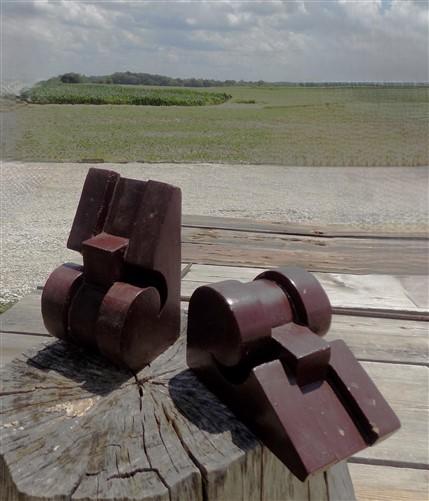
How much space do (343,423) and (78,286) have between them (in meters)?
0.62

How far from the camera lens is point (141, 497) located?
0.90 m

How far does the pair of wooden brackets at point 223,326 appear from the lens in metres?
0.95

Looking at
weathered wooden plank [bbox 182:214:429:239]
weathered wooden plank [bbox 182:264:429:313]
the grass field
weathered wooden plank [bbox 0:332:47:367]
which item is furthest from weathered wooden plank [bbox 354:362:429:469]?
the grass field

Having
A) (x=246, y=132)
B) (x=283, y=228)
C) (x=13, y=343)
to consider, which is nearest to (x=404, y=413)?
(x=13, y=343)

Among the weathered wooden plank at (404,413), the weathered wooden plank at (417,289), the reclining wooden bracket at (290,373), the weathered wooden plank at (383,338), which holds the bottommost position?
the weathered wooden plank at (404,413)

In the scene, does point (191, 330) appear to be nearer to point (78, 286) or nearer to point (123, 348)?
point (123, 348)

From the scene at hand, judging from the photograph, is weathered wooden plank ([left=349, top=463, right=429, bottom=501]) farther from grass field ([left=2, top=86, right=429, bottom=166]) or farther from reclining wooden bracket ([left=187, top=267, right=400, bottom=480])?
grass field ([left=2, top=86, right=429, bottom=166])

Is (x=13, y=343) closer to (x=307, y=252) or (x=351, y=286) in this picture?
(x=351, y=286)

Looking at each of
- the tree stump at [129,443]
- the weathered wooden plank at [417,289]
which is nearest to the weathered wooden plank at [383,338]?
the weathered wooden plank at [417,289]

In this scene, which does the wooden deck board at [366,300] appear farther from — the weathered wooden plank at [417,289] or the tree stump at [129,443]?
the tree stump at [129,443]

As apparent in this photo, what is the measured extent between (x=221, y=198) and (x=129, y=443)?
285 inches

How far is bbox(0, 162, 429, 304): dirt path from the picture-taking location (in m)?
5.11

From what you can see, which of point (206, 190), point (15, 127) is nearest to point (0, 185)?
point (206, 190)

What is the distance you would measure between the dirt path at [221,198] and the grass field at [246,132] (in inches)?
52.0
